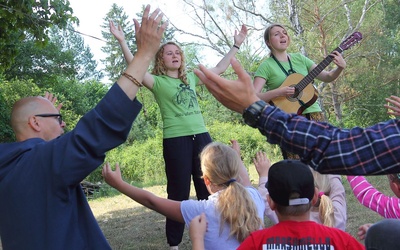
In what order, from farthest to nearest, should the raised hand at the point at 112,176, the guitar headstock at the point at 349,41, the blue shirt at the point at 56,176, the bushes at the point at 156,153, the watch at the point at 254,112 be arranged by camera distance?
the bushes at the point at 156,153 → the guitar headstock at the point at 349,41 → the raised hand at the point at 112,176 → the blue shirt at the point at 56,176 → the watch at the point at 254,112

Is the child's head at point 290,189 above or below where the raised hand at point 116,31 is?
below

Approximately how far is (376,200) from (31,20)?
5.43 metres

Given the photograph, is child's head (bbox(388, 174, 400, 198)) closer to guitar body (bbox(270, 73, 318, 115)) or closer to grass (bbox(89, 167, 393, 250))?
guitar body (bbox(270, 73, 318, 115))

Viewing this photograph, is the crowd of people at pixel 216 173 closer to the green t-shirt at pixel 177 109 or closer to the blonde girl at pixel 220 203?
the blonde girl at pixel 220 203

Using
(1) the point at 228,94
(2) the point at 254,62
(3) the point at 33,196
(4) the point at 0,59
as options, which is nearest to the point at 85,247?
(3) the point at 33,196

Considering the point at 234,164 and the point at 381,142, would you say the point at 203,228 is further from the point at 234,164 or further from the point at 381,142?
the point at 381,142

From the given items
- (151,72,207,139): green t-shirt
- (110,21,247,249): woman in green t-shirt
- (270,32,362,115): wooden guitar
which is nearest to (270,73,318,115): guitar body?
(270,32,362,115): wooden guitar

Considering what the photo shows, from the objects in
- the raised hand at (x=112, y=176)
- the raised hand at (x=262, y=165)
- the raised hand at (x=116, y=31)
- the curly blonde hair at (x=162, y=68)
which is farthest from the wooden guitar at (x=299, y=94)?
the raised hand at (x=112, y=176)

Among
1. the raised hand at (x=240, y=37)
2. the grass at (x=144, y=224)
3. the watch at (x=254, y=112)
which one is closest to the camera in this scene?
the watch at (x=254, y=112)

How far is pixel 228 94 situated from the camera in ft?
5.09

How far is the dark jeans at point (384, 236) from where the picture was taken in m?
1.61

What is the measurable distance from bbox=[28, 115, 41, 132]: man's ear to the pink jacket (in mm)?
1846

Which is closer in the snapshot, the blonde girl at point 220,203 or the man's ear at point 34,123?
the man's ear at point 34,123

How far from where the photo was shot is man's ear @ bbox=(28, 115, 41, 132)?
2.13 metres
